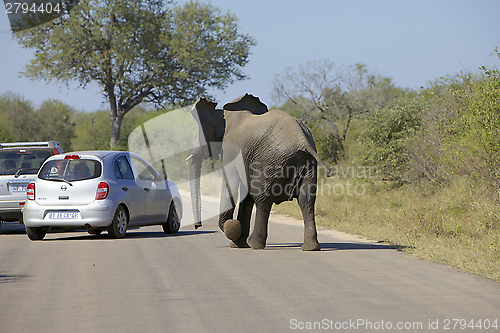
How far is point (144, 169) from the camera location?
47.8 feet

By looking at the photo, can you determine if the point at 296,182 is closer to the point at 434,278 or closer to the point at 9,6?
the point at 434,278

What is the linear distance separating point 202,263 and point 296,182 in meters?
2.21

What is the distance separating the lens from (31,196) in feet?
42.5

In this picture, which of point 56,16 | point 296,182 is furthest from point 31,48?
point 296,182

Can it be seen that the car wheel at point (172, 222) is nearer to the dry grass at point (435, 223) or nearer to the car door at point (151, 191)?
the car door at point (151, 191)

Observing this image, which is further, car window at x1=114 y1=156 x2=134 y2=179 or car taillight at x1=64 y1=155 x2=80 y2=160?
car window at x1=114 y1=156 x2=134 y2=179

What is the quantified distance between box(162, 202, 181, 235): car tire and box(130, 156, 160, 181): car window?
2.51 ft

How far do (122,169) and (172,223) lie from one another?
188cm

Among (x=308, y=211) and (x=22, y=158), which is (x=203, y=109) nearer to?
(x=308, y=211)

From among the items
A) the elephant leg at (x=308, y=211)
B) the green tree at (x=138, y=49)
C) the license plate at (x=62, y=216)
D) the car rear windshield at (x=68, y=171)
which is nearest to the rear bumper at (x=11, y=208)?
the car rear windshield at (x=68, y=171)

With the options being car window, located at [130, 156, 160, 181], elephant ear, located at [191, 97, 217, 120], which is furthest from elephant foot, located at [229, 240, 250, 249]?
car window, located at [130, 156, 160, 181]

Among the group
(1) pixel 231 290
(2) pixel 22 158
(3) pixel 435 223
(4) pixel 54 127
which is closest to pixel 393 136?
(3) pixel 435 223

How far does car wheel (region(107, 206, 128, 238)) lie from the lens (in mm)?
12847

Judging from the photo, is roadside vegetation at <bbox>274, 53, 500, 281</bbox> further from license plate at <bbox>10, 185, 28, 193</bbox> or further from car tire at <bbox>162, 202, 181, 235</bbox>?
license plate at <bbox>10, 185, 28, 193</bbox>
